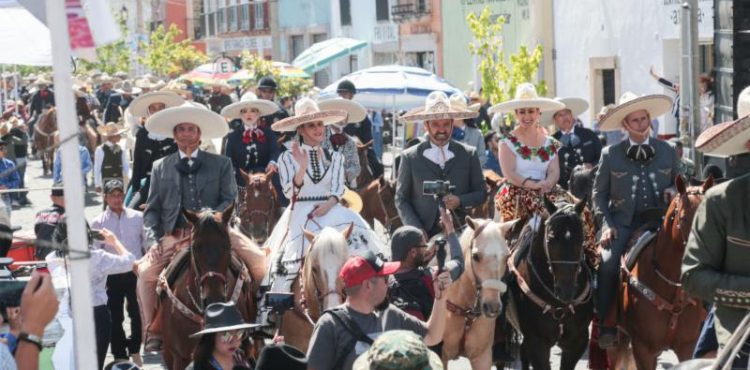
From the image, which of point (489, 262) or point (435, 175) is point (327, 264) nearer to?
point (489, 262)

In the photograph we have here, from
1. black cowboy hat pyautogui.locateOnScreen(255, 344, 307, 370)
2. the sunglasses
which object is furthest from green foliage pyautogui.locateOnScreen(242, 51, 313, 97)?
black cowboy hat pyautogui.locateOnScreen(255, 344, 307, 370)

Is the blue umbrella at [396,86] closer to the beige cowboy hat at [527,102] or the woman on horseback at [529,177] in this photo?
the beige cowboy hat at [527,102]

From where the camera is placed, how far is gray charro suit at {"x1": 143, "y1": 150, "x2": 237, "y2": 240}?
11.9 m

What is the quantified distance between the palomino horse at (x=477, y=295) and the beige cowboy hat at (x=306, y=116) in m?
2.06

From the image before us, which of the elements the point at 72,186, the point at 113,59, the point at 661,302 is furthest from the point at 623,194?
the point at 113,59

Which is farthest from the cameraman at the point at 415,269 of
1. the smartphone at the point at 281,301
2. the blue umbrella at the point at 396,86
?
the blue umbrella at the point at 396,86

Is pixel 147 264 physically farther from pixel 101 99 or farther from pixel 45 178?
pixel 101 99

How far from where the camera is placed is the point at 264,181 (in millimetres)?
15602

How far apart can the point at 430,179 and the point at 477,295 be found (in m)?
1.83

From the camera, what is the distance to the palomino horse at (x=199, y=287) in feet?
33.5

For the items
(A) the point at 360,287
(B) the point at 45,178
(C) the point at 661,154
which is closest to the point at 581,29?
(B) the point at 45,178

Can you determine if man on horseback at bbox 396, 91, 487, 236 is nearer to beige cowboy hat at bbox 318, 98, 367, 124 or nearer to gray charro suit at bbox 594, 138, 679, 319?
gray charro suit at bbox 594, 138, 679, 319

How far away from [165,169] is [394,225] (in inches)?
268

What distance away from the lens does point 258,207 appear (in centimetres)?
1550
